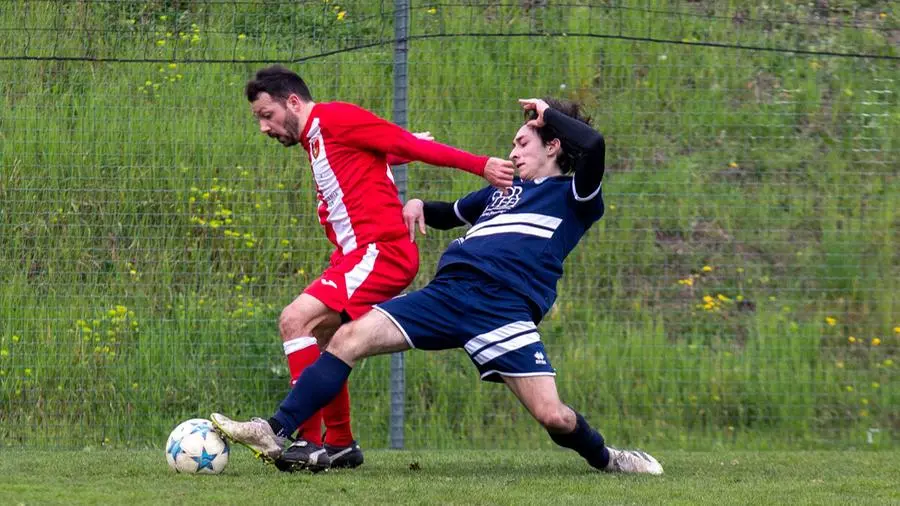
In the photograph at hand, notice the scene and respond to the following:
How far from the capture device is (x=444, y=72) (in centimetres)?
807

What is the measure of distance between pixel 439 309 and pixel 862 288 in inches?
141

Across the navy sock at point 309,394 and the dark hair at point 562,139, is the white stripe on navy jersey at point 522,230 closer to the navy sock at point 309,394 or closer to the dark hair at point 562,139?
the dark hair at point 562,139

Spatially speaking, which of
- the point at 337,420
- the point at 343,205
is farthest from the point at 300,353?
the point at 343,205

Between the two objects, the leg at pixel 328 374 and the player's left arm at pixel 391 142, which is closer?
the leg at pixel 328 374

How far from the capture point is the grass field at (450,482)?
4707mm

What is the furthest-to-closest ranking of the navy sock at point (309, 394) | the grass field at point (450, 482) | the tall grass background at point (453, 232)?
the tall grass background at point (453, 232), the navy sock at point (309, 394), the grass field at point (450, 482)

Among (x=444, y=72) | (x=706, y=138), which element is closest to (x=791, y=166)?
(x=706, y=138)

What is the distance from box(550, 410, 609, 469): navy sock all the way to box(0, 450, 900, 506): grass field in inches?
3.0

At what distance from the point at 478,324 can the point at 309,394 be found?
785 millimetres

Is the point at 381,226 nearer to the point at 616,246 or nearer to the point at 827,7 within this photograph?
the point at 616,246

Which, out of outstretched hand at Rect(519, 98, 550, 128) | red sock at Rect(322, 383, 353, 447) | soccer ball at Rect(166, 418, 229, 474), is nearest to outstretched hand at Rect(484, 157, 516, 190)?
outstretched hand at Rect(519, 98, 550, 128)

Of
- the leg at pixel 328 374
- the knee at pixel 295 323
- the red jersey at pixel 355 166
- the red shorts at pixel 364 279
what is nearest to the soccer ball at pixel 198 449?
the leg at pixel 328 374

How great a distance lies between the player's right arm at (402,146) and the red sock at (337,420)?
1099 mm

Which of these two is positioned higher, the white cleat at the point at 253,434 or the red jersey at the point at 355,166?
the red jersey at the point at 355,166
